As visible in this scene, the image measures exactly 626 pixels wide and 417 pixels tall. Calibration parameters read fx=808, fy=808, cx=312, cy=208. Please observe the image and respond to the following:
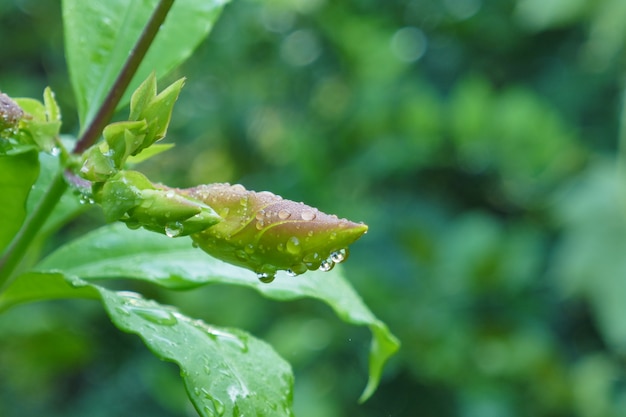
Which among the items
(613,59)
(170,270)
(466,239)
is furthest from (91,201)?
(613,59)

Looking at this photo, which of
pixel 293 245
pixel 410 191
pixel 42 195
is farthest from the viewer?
pixel 410 191

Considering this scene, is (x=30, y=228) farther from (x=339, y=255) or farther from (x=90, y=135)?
(x=339, y=255)

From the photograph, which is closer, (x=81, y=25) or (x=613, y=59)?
(x=81, y=25)

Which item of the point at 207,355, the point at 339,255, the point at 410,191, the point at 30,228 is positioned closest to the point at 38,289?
the point at 30,228

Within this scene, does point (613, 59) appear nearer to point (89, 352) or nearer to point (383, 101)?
point (383, 101)

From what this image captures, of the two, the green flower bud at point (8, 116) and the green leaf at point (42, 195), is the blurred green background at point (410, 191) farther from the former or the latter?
the green flower bud at point (8, 116)

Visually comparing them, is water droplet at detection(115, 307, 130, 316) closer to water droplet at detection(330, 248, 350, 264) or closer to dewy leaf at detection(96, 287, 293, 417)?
dewy leaf at detection(96, 287, 293, 417)

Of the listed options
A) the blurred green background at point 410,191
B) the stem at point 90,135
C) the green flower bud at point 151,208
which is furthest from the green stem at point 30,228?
the blurred green background at point 410,191
